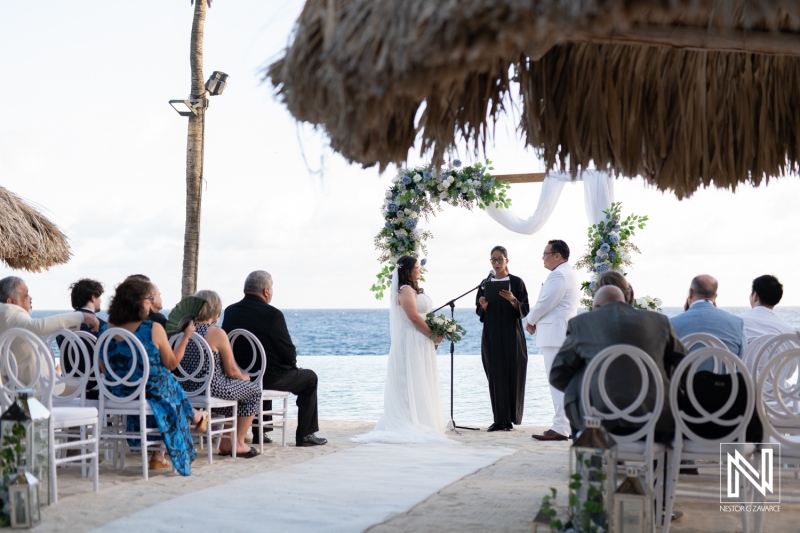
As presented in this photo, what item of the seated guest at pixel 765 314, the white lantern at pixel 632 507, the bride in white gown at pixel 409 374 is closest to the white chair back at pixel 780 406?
the seated guest at pixel 765 314

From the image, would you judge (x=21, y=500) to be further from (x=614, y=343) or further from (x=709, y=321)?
(x=709, y=321)

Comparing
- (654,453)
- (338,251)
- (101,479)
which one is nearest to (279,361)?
(101,479)

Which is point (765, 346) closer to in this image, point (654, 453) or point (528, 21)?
point (654, 453)

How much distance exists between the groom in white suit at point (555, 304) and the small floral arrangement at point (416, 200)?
3.74ft

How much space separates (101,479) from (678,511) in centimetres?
364

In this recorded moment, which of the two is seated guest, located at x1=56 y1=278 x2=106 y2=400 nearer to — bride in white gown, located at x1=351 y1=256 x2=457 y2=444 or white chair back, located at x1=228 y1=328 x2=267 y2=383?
white chair back, located at x1=228 y1=328 x2=267 y2=383

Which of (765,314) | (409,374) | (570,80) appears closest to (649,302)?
(765,314)

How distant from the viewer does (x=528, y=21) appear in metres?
2.54

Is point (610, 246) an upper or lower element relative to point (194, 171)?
lower

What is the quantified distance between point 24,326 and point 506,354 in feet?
15.1

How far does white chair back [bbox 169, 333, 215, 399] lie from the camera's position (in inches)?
250

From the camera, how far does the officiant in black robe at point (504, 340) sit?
872cm

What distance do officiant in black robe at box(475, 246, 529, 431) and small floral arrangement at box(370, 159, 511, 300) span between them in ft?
2.31

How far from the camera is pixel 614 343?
4.07m
